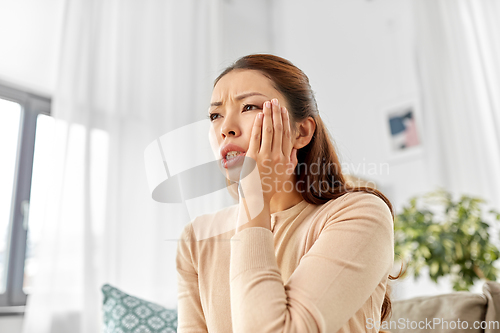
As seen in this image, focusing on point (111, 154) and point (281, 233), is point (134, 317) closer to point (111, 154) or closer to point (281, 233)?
point (281, 233)

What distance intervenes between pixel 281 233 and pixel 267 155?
208 mm

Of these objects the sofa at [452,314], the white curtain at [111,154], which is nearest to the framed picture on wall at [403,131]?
the white curtain at [111,154]

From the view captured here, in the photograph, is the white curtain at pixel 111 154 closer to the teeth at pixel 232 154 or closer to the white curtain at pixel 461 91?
the teeth at pixel 232 154

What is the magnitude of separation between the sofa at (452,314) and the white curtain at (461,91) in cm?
140

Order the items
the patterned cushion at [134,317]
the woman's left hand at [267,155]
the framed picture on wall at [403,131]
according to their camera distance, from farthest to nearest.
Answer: the framed picture on wall at [403,131] < the patterned cushion at [134,317] < the woman's left hand at [267,155]

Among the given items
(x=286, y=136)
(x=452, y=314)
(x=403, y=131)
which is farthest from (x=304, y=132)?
(x=403, y=131)

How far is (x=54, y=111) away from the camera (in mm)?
1818

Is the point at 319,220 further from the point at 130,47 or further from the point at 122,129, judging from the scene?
the point at 130,47

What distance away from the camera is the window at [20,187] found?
1756mm


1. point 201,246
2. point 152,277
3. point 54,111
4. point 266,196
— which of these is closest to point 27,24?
point 54,111

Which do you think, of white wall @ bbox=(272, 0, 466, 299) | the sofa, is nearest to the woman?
the sofa

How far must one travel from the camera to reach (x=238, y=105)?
894 millimetres

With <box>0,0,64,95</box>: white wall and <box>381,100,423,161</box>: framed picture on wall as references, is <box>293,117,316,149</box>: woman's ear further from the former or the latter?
<box>381,100,423,161</box>: framed picture on wall

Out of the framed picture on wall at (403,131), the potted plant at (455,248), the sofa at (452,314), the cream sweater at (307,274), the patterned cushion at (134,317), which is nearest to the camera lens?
the cream sweater at (307,274)
